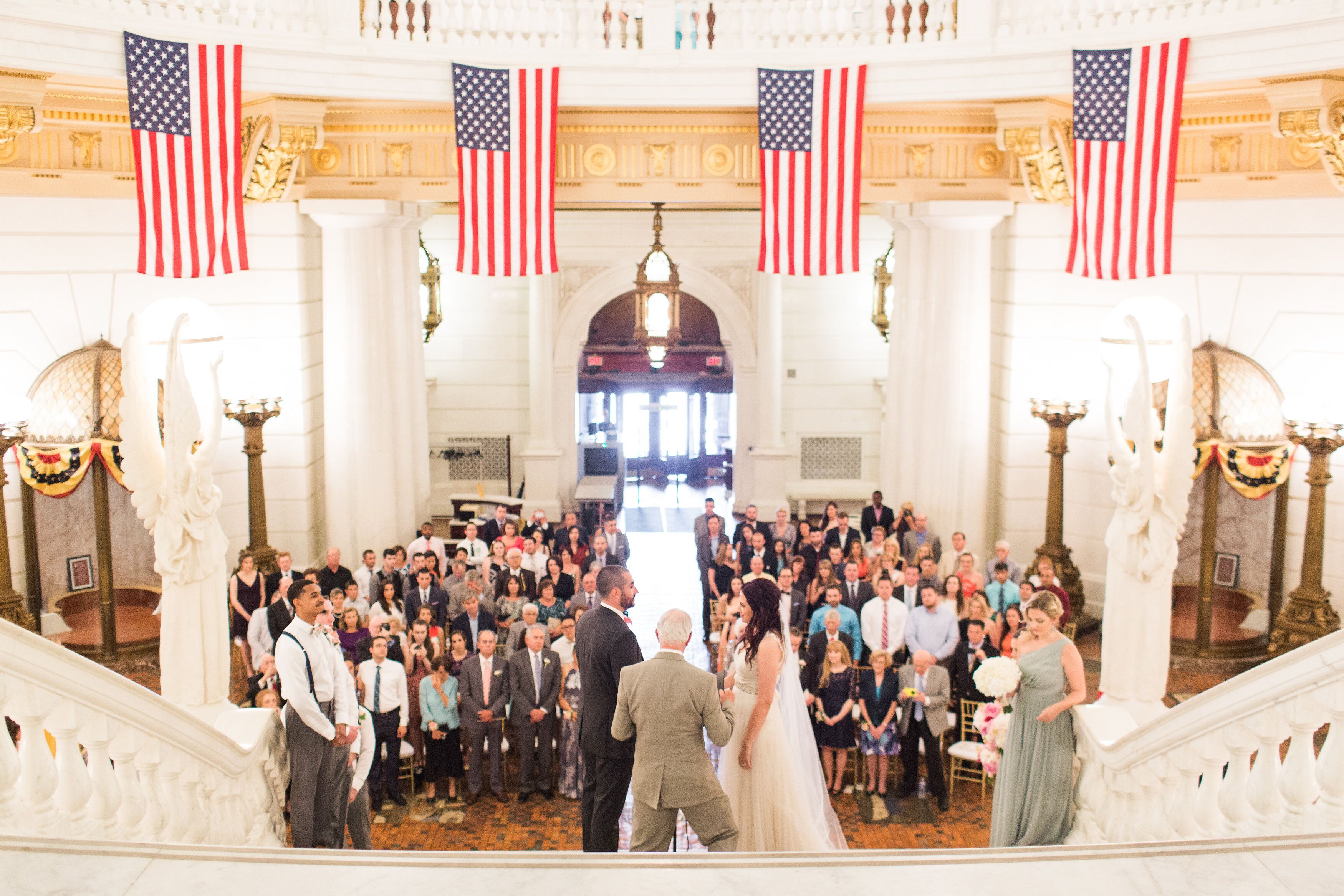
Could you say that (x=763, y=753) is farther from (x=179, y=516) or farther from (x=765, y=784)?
(x=179, y=516)

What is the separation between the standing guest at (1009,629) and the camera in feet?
32.3

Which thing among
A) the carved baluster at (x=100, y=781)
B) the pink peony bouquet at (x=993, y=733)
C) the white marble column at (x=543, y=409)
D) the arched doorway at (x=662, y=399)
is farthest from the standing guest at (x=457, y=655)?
the arched doorway at (x=662, y=399)

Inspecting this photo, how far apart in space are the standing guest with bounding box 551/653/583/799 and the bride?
2.75m

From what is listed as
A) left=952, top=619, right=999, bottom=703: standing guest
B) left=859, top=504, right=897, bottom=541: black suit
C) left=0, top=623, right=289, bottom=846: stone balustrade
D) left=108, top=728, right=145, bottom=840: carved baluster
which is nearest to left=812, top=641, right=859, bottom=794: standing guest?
left=952, top=619, right=999, bottom=703: standing guest

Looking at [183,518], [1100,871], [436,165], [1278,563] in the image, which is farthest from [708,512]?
[1100,871]

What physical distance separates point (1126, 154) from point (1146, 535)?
179 inches

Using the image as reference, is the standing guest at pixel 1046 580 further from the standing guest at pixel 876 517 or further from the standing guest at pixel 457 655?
the standing guest at pixel 457 655

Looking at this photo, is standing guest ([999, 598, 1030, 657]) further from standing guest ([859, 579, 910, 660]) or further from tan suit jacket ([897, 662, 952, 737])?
standing guest ([859, 579, 910, 660])

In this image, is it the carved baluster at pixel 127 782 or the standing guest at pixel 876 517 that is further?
the standing guest at pixel 876 517

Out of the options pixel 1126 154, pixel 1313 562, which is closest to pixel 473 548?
pixel 1126 154

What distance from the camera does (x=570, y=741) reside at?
371 inches

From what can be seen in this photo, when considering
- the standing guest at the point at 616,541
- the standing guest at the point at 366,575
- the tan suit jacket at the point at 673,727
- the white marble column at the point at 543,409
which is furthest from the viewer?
the white marble column at the point at 543,409

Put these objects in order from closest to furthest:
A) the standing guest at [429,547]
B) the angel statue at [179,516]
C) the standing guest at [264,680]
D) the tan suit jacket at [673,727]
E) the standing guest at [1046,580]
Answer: the tan suit jacket at [673,727], the angel statue at [179,516], the standing guest at [264,680], the standing guest at [1046,580], the standing guest at [429,547]

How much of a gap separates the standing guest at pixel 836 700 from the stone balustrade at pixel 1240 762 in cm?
325
